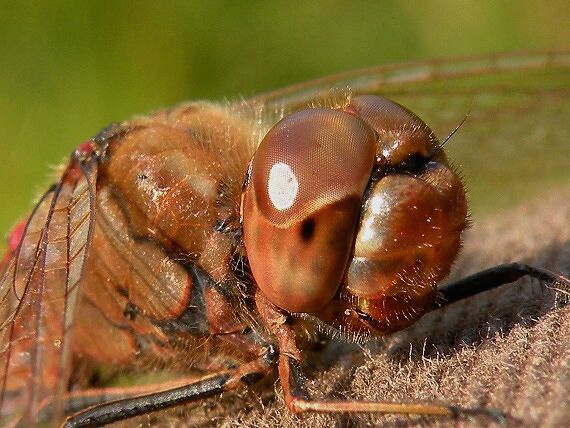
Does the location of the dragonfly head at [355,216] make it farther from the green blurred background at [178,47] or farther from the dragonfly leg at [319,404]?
the green blurred background at [178,47]

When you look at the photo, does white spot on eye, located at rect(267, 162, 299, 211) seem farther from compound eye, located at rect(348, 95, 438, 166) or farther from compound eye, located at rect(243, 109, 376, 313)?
compound eye, located at rect(348, 95, 438, 166)

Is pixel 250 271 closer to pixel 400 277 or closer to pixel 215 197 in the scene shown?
pixel 215 197

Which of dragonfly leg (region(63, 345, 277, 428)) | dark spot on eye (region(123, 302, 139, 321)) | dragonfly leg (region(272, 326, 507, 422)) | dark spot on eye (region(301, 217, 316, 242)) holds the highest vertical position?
dark spot on eye (region(301, 217, 316, 242))

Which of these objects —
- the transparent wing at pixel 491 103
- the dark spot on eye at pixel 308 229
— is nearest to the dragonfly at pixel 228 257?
the dark spot on eye at pixel 308 229

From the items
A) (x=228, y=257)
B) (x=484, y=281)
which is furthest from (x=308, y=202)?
(x=484, y=281)

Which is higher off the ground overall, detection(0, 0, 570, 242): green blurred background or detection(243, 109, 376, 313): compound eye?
detection(0, 0, 570, 242): green blurred background

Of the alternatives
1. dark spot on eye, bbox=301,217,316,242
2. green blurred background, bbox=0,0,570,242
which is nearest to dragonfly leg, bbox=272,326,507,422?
dark spot on eye, bbox=301,217,316,242
